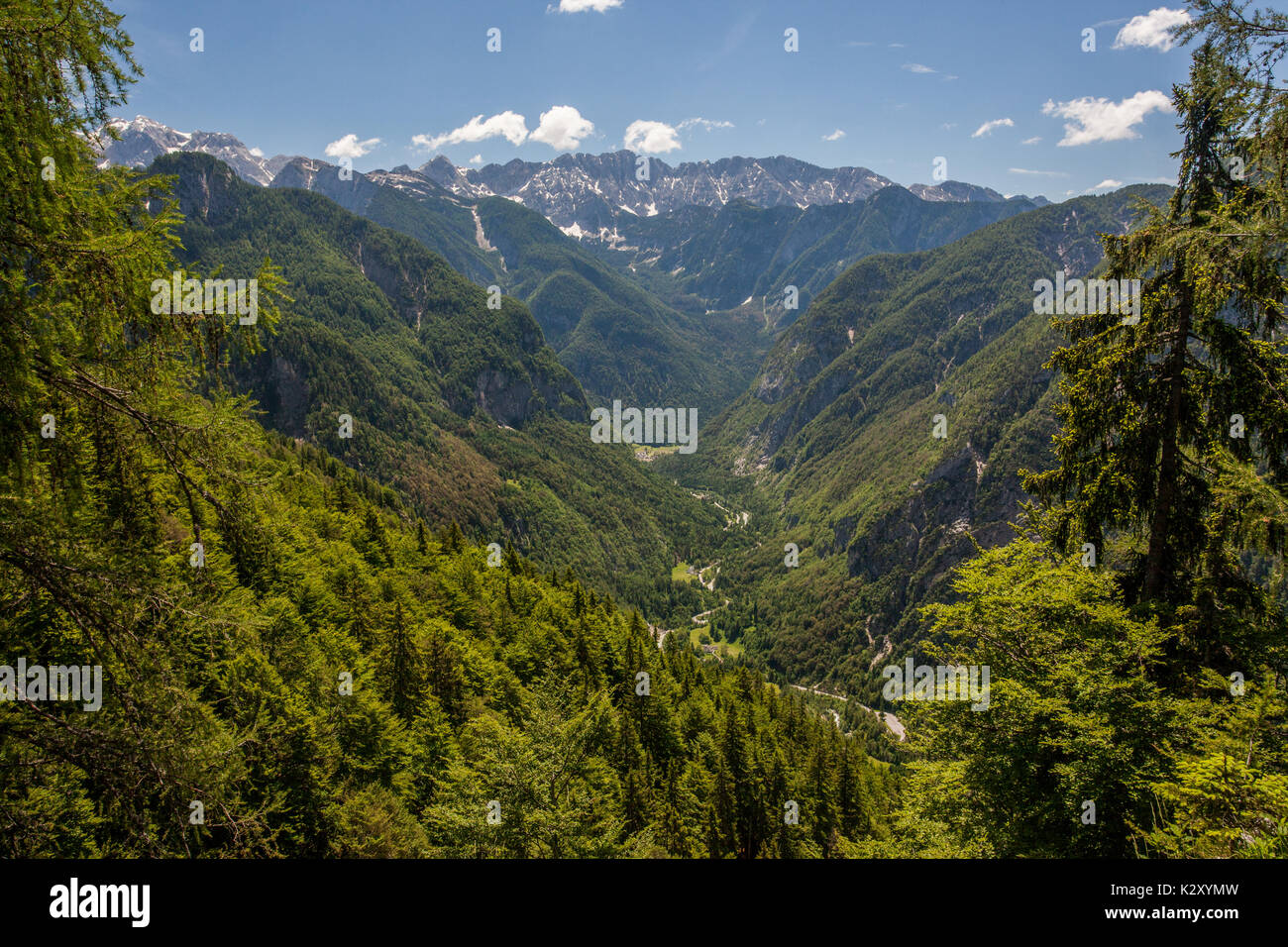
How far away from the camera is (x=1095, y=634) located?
14.7 metres

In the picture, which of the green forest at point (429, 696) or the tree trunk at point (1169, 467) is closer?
the green forest at point (429, 696)

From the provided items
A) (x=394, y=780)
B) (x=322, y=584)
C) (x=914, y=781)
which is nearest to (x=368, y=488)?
(x=322, y=584)

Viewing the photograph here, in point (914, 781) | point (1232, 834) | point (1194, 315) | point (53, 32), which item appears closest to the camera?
point (53, 32)

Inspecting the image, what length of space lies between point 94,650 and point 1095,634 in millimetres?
19644

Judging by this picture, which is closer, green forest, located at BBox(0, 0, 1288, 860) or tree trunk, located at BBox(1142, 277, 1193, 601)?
green forest, located at BBox(0, 0, 1288, 860)

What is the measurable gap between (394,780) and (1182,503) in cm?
3018

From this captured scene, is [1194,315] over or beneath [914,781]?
over

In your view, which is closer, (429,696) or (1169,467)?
(1169,467)

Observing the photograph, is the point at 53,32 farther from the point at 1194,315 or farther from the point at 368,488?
the point at 368,488

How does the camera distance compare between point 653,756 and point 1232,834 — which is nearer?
point 1232,834

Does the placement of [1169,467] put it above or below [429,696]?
above
